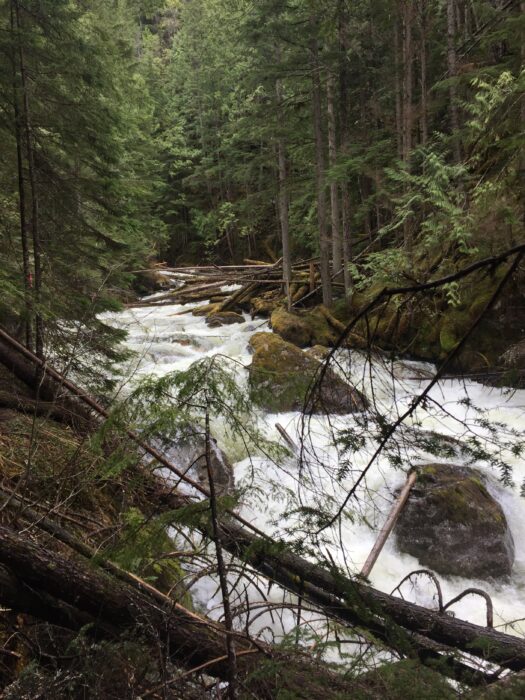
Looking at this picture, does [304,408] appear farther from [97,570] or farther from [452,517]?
[452,517]

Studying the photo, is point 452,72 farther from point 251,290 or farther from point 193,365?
point 193,365

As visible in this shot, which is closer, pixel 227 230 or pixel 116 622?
pixel 116 622

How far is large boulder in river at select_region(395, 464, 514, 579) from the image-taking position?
5688 mm

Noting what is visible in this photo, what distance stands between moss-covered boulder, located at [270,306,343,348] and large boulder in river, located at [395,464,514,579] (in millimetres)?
7359

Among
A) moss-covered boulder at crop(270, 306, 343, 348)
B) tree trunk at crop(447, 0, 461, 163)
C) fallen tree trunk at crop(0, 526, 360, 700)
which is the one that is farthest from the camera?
moss-covered boulder at crop(270, 306, 343, 348)

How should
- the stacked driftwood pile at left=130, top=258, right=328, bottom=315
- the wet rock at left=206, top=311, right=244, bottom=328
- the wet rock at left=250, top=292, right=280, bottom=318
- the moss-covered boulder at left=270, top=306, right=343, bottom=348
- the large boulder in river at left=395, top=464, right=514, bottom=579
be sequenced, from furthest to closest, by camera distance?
the stacked driftwood pile at left=130, top=258, right=328, bottom=315
the wet rock at left=250, top=292, right=280, bottom=318
the wet rock at left=206, top=311, right=244, bottom=328
the moss-covered boulder at left=270, top=306, right=343, bottom=348
the large boulder in river at left=395, top=464, right=514, bottom=579

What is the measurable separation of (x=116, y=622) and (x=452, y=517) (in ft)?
16.7

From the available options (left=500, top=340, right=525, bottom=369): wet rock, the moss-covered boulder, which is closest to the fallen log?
(left=500, top=340, right=525, bottom=369): wet rock

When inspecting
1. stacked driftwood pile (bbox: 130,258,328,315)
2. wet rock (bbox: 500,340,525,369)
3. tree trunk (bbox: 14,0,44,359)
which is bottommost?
wet rock (bbox: 500,340,525,369)

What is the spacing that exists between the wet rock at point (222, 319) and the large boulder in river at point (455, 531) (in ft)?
37.2

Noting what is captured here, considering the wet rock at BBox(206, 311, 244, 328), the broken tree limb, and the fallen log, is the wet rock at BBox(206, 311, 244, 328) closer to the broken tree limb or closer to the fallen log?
the broken tree limb

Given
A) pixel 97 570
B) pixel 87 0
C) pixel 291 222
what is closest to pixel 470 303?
pixel 87 0

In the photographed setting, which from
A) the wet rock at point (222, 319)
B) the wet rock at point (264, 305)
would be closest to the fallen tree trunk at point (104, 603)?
the wet rock at point (222, 319)

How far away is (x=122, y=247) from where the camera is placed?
23.6 ft
